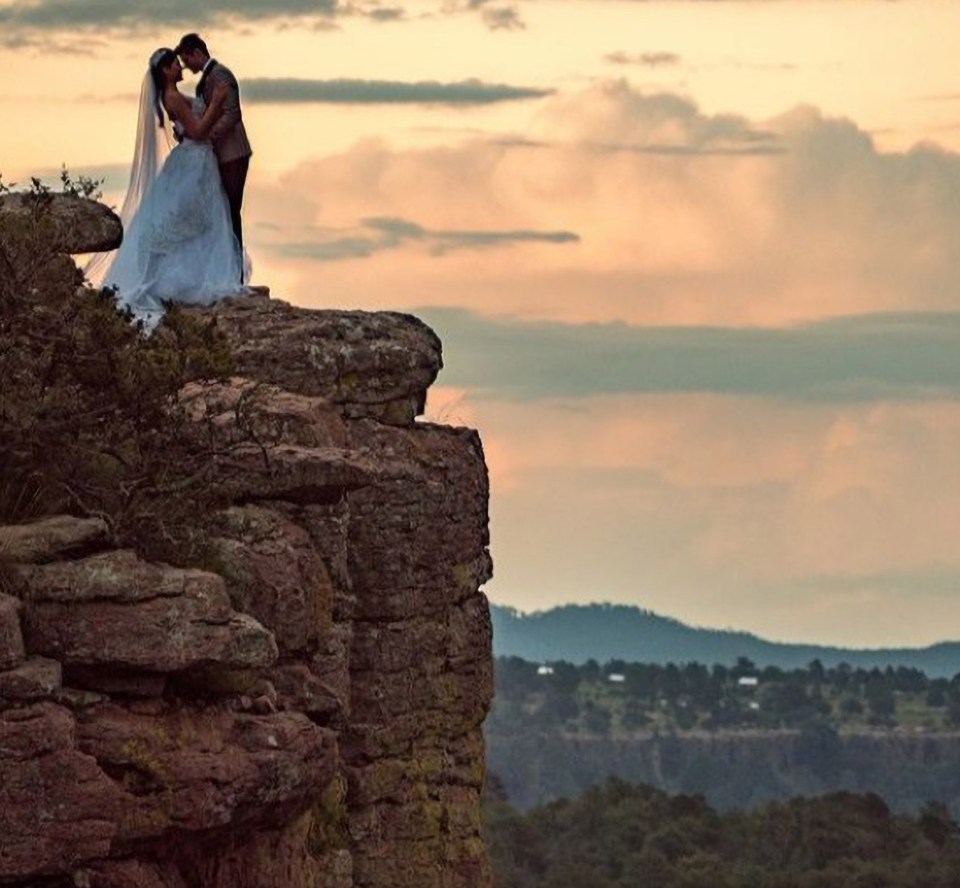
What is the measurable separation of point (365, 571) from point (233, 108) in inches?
178

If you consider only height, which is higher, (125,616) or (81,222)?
(81,222)

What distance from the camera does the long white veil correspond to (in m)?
33.9

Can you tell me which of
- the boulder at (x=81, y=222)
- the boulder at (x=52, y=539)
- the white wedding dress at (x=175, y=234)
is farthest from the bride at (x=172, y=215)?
the boulder at (x=52, y=539)

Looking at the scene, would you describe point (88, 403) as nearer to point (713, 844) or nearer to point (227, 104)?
point (227, 104)

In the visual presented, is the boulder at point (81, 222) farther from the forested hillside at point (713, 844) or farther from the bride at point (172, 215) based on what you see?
the forested hillside at point (713, 844)

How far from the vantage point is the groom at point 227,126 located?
33.7 meters

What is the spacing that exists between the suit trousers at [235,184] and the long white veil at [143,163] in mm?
547

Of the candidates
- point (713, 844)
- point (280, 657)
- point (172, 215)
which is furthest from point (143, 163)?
point (713, 844)

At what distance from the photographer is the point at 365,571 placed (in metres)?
32.1

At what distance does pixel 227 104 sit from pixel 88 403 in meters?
6.70

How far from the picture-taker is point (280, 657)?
2766 centimetres

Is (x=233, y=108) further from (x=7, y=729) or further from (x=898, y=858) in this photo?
(x=898, y=858)

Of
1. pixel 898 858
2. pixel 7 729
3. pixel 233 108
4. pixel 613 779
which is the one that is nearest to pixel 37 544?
pixel 7 729

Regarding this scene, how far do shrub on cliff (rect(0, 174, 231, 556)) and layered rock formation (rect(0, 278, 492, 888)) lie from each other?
47 cm
